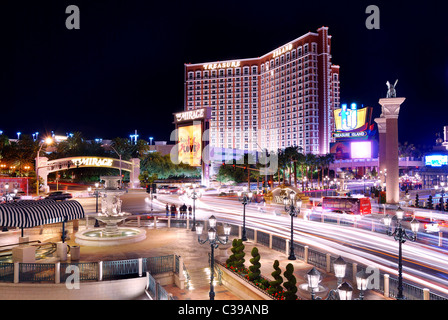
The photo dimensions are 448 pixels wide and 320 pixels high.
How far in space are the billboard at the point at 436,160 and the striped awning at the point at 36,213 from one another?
10093 centimetres

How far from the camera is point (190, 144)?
3780 inches

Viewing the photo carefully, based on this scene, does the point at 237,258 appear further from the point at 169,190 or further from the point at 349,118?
the point at 349,118

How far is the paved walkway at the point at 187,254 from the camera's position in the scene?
13.3 m

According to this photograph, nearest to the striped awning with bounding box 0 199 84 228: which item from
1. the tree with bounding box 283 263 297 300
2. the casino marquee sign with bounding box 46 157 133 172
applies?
the tree with bounding box 283 263 297 300

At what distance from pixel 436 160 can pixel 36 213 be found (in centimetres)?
10776

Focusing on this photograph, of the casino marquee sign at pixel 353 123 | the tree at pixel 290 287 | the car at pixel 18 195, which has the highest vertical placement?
the casino marquee sign at pixel 353 123

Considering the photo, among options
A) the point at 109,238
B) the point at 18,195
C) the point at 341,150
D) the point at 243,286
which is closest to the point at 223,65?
the point at 341,150

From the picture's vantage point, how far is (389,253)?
727 inches

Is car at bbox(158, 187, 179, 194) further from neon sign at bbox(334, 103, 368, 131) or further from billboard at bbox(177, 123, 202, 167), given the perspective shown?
neon sign at bbox(334, 103, 368, 131)

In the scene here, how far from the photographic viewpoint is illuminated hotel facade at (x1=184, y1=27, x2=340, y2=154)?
118438mm

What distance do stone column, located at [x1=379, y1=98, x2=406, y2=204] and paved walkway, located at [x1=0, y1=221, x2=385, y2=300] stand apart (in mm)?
25414

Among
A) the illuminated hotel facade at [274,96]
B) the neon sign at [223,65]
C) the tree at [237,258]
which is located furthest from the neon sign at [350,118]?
the tree at [237,258]

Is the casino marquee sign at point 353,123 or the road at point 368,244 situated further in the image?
the casino marquee sign at point 353,123

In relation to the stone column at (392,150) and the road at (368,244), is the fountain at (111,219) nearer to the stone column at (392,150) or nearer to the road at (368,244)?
the road at (368,244)
